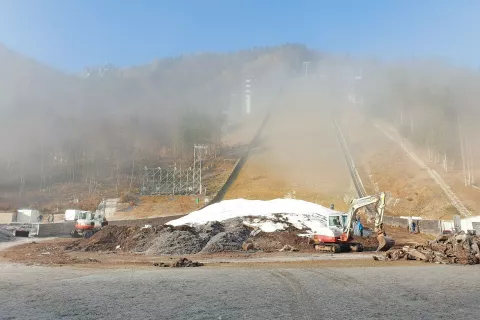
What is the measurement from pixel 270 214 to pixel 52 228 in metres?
25.2

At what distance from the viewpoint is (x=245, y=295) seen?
9.89 m

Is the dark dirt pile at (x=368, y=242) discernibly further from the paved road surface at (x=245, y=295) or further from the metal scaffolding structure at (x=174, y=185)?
the metal scaffolding structure at (x=174, y=185)

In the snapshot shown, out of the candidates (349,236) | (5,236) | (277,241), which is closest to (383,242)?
(349,236)

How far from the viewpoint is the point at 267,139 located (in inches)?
4090

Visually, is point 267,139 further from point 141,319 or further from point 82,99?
point 141,319

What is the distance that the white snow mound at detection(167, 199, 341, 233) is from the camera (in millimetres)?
32219

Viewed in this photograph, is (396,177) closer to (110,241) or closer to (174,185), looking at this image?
(174,185)

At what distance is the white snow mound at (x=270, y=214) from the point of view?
106 ft

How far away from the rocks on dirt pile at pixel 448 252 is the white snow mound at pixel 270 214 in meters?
11.8

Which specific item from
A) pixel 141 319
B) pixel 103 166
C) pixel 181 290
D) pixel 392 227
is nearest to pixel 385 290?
pixel 181 290

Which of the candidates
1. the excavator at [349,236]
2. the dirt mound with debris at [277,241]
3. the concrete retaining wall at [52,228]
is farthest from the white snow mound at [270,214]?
the concrete retaining wall at [52,228]

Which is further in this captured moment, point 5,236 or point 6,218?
point 6,218

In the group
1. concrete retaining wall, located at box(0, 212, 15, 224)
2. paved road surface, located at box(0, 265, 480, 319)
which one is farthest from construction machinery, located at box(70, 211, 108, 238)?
paved road surface, located at box(0, 265, 480, 319)

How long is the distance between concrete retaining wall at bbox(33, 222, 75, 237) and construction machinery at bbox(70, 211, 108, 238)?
420cm
